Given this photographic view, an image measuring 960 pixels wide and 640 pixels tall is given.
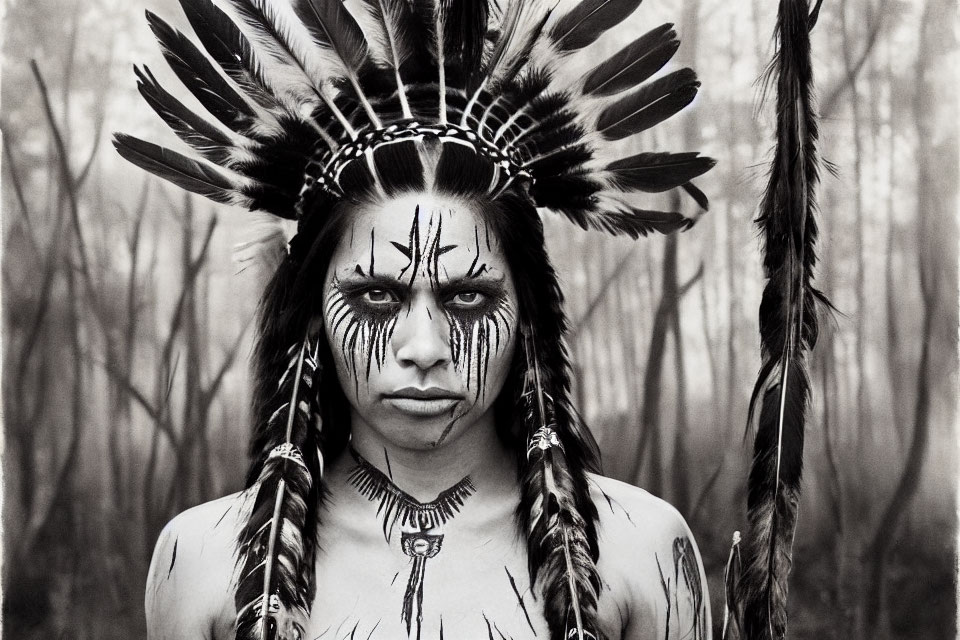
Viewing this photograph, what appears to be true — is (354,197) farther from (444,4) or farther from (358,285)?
(444,4)

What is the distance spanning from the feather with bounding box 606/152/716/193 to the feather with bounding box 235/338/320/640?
60 cm

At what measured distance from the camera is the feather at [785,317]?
5.53ft

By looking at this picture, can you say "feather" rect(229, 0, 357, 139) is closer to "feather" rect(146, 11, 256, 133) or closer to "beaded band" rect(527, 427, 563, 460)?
"feather" rect(146, 11, 256, 133)

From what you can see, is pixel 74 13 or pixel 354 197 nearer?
pixel 354 197

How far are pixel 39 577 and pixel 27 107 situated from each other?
1.07 m

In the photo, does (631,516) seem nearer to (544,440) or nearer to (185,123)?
(544,440)

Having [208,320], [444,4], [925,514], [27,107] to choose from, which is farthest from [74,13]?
[925,514]

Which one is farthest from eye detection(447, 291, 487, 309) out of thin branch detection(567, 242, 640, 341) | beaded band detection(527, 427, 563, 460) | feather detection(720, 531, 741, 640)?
thin branch detection(567, 242, 640, 341)

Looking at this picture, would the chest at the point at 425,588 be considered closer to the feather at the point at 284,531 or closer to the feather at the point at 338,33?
the feather at the point at 284,531

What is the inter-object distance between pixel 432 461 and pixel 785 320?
60cm

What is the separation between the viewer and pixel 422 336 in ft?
5.15

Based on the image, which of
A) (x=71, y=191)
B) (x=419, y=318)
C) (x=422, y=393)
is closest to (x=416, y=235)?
(x=419, y=318)

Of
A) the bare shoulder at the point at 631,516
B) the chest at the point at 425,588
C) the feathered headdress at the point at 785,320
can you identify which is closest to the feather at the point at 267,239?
the chest at the point at 425,588

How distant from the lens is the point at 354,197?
1659 mm
